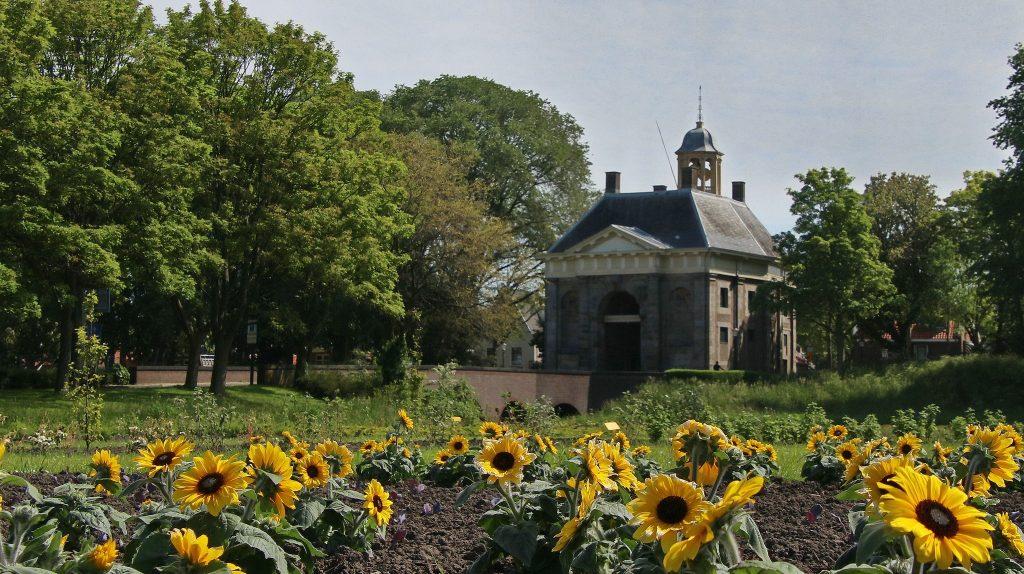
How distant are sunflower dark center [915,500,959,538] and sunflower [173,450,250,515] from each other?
2501 mm

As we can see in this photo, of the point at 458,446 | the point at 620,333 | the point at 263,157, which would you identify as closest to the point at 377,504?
the point at 458,446

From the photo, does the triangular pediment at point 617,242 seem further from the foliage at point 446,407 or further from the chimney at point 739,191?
the foliage at point 446,407

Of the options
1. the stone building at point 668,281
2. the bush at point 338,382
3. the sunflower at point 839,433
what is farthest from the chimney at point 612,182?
the sunflower at point 839,433

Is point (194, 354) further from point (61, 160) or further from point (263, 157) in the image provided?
point (61, 160)

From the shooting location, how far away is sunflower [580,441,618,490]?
4.88m

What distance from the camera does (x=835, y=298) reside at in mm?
47406

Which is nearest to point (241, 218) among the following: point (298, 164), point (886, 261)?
point (298, 164)

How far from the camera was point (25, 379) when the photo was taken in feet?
120

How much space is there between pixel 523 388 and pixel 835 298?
14.2 metres

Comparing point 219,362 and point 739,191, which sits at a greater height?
point 739,191

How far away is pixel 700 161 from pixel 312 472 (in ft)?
181

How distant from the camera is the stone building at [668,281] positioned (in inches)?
2112

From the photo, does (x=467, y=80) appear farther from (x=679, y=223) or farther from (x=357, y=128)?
(x=357, y=128)

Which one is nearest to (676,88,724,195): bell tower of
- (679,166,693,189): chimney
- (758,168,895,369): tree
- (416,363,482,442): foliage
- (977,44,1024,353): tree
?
(679,166,693,189): chimney
